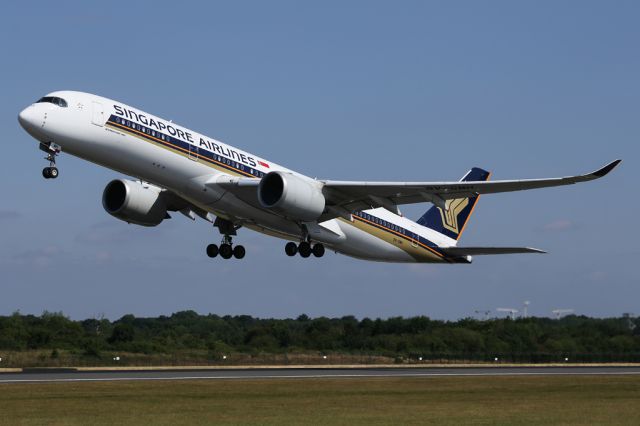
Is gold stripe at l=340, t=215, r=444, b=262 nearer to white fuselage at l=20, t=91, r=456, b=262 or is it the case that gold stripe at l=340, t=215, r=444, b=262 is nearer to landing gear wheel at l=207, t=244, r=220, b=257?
white fuselage at l=20, t=91, r=456, b=262

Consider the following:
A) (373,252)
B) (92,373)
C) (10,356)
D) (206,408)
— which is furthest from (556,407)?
(10,356)

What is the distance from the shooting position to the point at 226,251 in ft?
156

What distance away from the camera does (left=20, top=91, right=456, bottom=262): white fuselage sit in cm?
3662

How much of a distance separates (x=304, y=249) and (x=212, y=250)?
5.45m

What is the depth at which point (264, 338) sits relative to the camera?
236 feet

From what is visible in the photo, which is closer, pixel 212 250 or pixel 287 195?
pixel 287 195

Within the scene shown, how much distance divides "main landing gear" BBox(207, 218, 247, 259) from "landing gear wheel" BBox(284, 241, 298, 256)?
2.46m

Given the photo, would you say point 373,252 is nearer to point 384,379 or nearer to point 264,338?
point 384,379

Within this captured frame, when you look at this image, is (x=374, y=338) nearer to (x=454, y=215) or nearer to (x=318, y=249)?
(x=454, y=215)

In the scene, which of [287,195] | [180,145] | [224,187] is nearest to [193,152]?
[180,145]

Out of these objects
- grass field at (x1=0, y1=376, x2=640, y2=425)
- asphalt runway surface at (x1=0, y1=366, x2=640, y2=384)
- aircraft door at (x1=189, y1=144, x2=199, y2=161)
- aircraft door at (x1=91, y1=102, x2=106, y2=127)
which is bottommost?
grass field at (x1=0, y1=376, x2=640, y2=425)

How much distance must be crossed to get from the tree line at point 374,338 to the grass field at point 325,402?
2642 centimetres

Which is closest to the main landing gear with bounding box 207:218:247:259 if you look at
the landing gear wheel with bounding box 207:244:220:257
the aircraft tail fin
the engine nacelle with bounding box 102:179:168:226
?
the landing gear wheel with bounding box 207:244:220:257

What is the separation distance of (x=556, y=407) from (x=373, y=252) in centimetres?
1626
